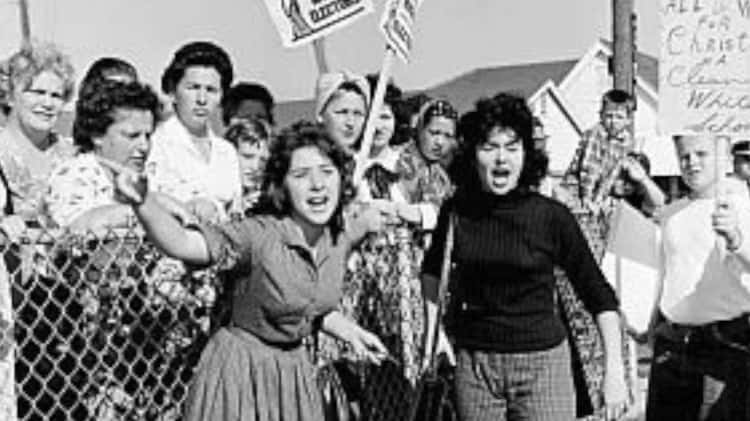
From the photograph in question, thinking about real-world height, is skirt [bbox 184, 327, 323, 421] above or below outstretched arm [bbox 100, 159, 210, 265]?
below

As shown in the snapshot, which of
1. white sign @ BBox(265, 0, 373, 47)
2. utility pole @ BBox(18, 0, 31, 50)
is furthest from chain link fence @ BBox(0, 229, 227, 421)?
white sign @ BBox(265, 0, 373, 47)

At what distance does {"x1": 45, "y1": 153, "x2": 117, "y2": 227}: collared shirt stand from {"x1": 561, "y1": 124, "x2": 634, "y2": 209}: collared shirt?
3201 mm

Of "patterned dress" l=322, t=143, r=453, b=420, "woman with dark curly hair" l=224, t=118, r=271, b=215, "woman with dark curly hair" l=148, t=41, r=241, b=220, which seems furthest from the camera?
"woman with dark curly hair" l=224, t=118, r=271, b=215

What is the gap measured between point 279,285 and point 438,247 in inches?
39.4

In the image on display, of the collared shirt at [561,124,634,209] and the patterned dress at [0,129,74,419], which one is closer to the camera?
the patterned dress at [0,129,74,419]

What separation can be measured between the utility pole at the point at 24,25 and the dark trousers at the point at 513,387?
208 centimetres

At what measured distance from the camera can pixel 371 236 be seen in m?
5.38

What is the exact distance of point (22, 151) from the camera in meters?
5.32

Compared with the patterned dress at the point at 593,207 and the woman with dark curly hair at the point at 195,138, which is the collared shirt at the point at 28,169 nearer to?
the woman with dark curly hair at the point at 195,138

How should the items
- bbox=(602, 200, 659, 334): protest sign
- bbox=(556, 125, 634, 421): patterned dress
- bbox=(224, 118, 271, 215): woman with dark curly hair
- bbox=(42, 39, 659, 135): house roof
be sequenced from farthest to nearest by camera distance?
bbox=(42, 39, 659, 135): house roof
bbox=(602, 200, 659, 334): protest sign
bbox=(556, 125, 634, 421): patterned dress
bbox=(224, 118, 271, 215): woman with dark curly hair

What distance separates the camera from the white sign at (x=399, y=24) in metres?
6.29

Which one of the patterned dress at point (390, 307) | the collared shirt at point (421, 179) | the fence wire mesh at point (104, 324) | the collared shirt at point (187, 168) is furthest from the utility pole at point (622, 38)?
the fence wire mesh at point (104, 324)

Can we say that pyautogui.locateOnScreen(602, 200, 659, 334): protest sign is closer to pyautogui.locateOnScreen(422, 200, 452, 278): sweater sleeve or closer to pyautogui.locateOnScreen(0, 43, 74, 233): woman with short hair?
pyautogui.locateOnScreen(422, 200, 452, 278): sweater sleeve

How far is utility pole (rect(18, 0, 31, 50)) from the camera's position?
5.44 m
